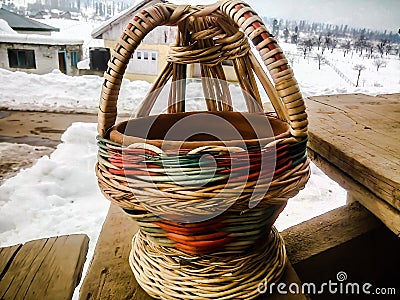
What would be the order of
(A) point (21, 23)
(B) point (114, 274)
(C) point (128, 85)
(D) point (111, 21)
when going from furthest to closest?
(A) point (21, 23)
(D) point (111, 21)
(C) point (128, 85)
(B) point (114, 274)

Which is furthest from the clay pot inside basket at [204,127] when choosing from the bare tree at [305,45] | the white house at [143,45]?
the white house at [143,45]

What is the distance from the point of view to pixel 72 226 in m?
1.54

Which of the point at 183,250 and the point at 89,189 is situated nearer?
the point at 183,250

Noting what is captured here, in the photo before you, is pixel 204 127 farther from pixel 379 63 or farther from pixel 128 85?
pixel 128 85

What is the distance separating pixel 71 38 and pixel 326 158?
6.22 m

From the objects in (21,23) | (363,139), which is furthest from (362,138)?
(21,23)

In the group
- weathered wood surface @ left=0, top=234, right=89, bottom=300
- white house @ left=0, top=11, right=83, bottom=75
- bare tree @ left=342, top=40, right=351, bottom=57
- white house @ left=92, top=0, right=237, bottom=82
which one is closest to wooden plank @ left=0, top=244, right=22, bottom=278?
weathered wood surface @ left=0, top=234, right=89, bottom=300

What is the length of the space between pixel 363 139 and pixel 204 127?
374mm

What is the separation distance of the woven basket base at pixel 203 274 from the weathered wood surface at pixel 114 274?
25mm

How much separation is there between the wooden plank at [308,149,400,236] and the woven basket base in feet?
0.71

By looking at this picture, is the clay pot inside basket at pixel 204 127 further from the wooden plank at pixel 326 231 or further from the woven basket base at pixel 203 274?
the wooden plank at pixel 326 231

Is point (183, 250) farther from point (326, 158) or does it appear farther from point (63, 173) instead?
point (63, 173)

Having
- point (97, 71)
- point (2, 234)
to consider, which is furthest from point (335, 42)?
point (97, 71)

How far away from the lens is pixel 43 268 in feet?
2.01
